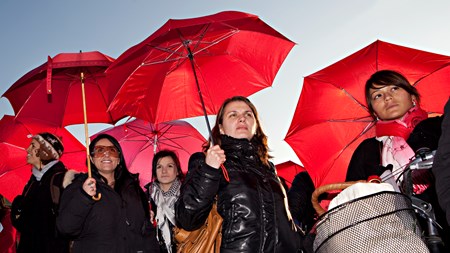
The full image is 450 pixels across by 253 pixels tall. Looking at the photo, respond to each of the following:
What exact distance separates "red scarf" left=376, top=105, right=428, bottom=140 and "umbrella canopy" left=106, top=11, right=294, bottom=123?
1776 mm

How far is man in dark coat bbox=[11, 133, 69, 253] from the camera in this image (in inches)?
251

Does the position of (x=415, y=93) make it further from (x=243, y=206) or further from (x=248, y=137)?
(x=243, y=206)

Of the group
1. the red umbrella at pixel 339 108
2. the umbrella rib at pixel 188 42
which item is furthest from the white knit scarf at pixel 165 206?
the umbrella rib at pixel 188 42

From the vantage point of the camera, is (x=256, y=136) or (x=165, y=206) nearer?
(x=256, y=136)

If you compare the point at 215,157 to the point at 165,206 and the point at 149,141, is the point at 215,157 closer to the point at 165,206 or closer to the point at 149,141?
the point at 165,206

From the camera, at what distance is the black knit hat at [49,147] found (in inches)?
269

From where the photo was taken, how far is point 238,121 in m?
4.47

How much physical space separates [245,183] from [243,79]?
2639 millimetres

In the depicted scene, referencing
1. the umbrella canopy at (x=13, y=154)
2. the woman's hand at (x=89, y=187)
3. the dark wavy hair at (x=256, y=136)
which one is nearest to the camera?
the dark wavy hair at (x=256, y=136)

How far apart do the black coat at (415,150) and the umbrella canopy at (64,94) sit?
2787 mm

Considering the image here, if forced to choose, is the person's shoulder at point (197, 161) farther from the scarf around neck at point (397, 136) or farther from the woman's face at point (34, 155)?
the woman's face at point (34, 155)

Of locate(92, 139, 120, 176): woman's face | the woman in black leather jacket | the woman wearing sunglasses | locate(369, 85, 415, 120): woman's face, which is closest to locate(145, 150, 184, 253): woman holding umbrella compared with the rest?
the woman wearing sunglasses

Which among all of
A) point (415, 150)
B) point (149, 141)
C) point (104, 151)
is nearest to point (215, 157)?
point (415, 150)

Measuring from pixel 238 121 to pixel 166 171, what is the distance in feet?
9.36
